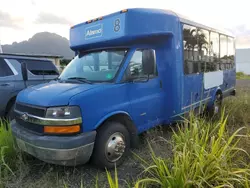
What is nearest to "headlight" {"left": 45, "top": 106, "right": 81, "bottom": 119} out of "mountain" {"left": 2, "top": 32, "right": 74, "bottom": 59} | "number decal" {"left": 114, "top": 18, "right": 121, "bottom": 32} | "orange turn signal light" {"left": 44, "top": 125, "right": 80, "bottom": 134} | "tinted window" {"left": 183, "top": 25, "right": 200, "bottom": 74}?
"orange turn signal light" {"left": 44, "top": 125, "right": 80, "bottom": 134}

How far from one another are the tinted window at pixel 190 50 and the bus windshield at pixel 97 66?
1.79 meters

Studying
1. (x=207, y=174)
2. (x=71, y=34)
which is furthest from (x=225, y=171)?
(x=71, y=34)

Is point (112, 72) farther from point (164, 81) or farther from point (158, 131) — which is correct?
point (158, 131)

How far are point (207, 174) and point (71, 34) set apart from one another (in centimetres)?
407

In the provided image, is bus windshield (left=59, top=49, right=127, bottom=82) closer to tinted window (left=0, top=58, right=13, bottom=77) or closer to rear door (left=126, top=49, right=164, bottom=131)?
rear door (left=126, top=49, right=164, bottom=131)

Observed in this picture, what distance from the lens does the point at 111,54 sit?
4.11 metres

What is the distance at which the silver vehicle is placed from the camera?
5.63m

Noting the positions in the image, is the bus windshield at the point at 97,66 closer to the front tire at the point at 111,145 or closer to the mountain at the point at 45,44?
the front tire at the point at 111,145

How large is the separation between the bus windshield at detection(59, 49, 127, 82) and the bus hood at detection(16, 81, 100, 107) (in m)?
0.40

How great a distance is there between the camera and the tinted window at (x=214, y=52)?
6.45 metres

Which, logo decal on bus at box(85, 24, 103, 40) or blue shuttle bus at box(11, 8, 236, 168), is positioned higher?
logo decal on bus at box(85, 24, 103, 40)

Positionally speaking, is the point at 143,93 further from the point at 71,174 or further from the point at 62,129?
the point at 71,174

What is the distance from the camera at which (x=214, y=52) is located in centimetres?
666

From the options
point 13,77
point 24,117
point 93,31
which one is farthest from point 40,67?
point 24,117
